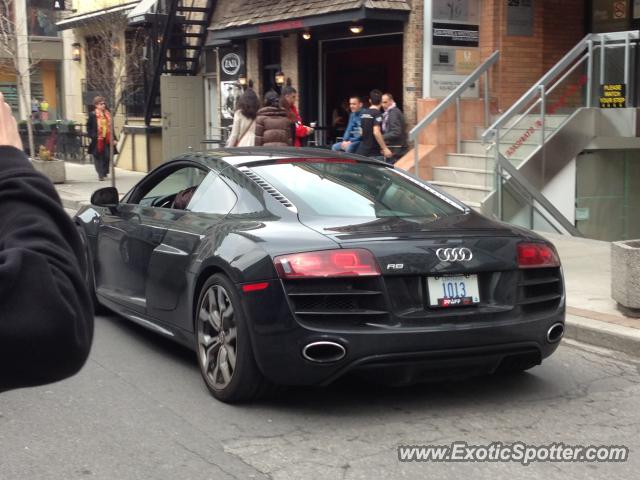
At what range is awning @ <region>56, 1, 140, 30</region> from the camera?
22.8m

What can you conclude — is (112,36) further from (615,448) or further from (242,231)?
(615,448)

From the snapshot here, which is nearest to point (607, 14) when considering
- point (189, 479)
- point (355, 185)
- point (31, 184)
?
point (355, 185)

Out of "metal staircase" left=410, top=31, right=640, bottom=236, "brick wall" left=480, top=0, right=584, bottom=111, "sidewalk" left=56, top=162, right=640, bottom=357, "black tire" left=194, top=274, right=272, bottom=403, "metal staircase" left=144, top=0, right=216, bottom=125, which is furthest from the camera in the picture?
"metal staircase" left=144, top=0, right=216, bottom=125

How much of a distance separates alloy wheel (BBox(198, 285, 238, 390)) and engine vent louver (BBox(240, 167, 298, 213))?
0.66 metres

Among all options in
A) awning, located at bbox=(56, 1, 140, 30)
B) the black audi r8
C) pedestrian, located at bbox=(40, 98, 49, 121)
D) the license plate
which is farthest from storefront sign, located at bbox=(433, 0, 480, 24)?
pedestrian, located at bbox=(40, 98, 49, 121)

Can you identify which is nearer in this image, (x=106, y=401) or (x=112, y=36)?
(x=106, y=401)

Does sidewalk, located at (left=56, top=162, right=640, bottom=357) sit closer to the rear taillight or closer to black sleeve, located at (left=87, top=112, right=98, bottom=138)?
the rear taillight

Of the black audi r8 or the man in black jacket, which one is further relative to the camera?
the black audi r8

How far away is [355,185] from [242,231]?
0.98 metres

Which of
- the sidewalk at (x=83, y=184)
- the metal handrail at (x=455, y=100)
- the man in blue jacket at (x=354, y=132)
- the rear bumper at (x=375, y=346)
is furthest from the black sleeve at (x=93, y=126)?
the rear bumper at (x=375, y=346)

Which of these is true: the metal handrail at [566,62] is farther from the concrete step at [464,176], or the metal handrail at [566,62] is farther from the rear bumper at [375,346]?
the rear bumper at [375,346]

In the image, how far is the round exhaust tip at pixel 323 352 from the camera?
15.3 feet

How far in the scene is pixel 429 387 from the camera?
5.55 m

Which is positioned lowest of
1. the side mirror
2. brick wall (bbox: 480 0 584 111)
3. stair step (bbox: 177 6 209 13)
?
the side mirror
